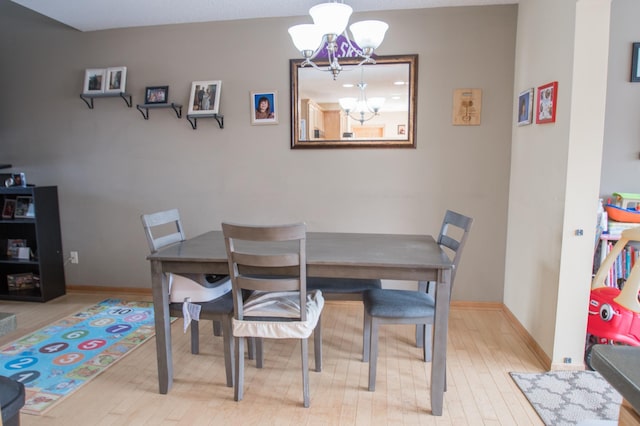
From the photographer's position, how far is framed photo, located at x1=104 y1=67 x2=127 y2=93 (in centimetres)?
332

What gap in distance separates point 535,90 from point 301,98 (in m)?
1.67

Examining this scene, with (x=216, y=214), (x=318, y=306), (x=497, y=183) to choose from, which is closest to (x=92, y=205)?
(x=216, y=214)

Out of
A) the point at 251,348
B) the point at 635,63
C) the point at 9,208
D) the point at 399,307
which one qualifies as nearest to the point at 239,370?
the point at 251,348

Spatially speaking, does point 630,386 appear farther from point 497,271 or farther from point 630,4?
point 630,4

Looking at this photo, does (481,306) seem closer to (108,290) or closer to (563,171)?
(563,171)

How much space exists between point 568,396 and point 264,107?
2763mm

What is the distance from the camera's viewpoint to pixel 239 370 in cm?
197

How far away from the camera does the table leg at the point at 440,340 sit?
1.82 metres

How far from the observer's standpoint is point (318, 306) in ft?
6.73

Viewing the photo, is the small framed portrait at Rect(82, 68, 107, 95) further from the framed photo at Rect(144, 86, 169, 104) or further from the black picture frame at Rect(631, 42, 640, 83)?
the black picture frame at Rect(631, 42, 640, 83)

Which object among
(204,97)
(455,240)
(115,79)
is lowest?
(455,240)

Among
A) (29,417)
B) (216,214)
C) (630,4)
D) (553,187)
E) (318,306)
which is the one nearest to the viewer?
(29,417)

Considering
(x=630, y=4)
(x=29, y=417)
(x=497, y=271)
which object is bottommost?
(x=29, y=417)

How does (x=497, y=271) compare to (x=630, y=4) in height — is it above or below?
below
